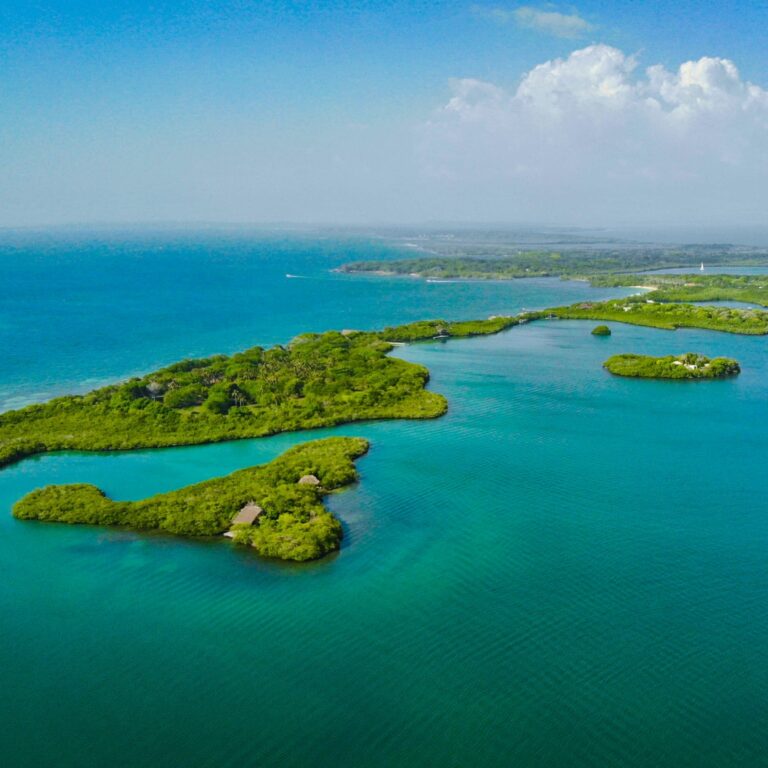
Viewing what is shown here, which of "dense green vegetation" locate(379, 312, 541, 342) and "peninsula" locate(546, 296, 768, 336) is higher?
"peninsula" locate(546, 296, 768, 336)

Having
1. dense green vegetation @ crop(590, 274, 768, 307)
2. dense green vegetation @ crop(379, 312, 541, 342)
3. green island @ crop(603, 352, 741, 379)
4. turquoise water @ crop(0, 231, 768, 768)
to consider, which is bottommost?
turquoise water @ crop(0, 231, 768, 768)

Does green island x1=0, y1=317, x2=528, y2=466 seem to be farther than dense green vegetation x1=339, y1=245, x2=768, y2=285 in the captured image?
No

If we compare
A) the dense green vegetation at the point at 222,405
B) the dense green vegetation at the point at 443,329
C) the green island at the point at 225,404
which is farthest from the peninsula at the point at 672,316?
the dense green vegetation at the point at 222,405

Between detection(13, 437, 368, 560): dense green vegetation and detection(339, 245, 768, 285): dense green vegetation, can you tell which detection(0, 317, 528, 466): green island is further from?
detection(339, 245, 768, 285): dense green vegetation

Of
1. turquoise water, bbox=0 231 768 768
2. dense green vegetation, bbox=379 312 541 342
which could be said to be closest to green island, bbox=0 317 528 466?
turquoise water, bbox=0 231 768 768

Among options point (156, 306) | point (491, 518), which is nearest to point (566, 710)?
point (491, 518)

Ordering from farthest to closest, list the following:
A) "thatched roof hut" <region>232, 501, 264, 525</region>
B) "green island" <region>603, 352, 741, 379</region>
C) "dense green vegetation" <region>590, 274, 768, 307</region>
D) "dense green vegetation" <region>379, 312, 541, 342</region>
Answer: "dense green vegetation" <region>590, 274, 768, 307</region>, "dense green vegetation" <region>379, 312, 541, 342</region>, "green island" <region>603, 352, 741, 379</region>, "thatched roof hut" <region>232, 501, 264, 525</region>

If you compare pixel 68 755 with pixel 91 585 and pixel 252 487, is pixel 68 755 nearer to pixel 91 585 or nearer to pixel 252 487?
pixel 91 585
